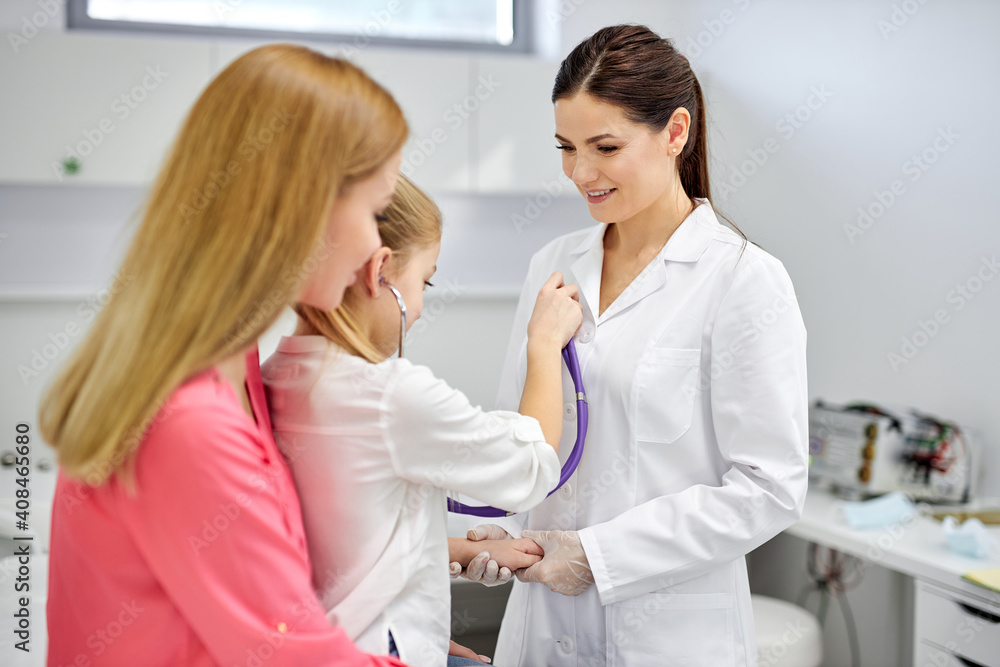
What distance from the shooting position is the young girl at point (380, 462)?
0.87 meters

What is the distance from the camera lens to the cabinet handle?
174 cm

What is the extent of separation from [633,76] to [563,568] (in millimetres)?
724

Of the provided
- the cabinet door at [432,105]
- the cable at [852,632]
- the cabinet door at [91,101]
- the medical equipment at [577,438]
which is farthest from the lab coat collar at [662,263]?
the cabinet door at [91,101]

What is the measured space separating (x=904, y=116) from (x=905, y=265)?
43cm

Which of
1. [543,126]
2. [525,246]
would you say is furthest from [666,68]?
[525,246]

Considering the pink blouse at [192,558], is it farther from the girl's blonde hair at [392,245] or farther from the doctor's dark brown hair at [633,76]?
the doctor's dark brown hair at [633,76]

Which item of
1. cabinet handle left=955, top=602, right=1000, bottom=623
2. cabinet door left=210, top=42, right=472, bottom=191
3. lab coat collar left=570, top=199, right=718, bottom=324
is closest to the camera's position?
lab coat collar left=570, top=199, right=718, bottom=324

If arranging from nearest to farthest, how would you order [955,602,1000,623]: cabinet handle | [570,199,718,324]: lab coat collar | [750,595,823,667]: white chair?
[570,199,718,324]: lab coat collar
[955,602,1000,623]: cabinet handle
[750,595,823,667]: white chair

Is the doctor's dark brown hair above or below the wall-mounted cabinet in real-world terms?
above

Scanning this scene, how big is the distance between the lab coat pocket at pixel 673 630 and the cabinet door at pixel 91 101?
212 cm

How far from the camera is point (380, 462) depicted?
2.86 ft

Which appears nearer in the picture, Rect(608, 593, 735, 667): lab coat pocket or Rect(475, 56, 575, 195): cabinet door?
Rect(608, 593, 735, 667): lab coat pocket

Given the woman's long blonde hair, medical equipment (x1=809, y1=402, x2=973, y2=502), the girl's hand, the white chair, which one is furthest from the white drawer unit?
the woman's long blonde hair

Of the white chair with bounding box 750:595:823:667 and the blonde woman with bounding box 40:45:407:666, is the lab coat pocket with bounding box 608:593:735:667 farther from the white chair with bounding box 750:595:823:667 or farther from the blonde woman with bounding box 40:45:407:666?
the white chair with bounding box 750:595:823:667
